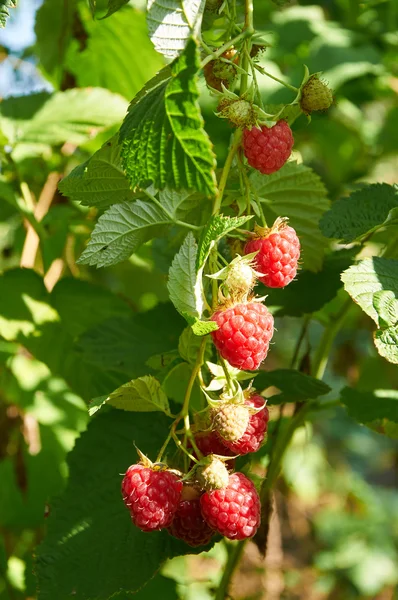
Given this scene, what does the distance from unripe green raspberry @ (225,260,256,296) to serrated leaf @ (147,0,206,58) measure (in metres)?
0.22

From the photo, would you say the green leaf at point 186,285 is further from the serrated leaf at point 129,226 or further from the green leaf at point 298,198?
the green leaf at point 298,198

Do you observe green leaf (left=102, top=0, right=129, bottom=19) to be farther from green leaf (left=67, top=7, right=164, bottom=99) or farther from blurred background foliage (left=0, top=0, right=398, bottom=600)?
green leaf (left=67, top=7, right=164, bottom=99)

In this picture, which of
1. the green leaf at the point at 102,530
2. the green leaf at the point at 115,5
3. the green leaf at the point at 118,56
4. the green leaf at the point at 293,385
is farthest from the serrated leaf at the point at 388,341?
the green leaf at the point at 118,56

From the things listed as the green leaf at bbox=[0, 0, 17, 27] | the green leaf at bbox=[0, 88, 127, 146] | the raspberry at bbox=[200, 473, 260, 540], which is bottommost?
the raspberry at bbox=[200, 473, 260, 540]

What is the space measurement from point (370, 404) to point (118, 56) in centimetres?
92

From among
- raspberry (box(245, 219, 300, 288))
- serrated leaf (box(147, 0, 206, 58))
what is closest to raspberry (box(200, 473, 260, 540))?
raspberry (box(245, 219, 300, 288))

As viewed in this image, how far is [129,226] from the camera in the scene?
0.90 meters

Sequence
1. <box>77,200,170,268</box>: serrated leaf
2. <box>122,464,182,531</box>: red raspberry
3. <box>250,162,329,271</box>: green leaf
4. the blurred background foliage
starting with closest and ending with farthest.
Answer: <box>122,464,182,531</box>: red raspberry < <box>77,200,170,268</box>: serrated leaf < <box>250,162,329,271</box>: green leaf < the blurred background foliage

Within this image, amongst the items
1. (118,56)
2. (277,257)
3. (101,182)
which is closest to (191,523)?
(277,257)

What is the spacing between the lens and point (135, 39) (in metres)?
1.56

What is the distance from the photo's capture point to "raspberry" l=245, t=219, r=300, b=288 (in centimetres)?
80

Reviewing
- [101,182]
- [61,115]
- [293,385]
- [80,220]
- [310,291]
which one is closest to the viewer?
[101,182]

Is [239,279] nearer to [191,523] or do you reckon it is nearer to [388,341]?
[388,341]

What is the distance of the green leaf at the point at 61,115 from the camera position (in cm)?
135
